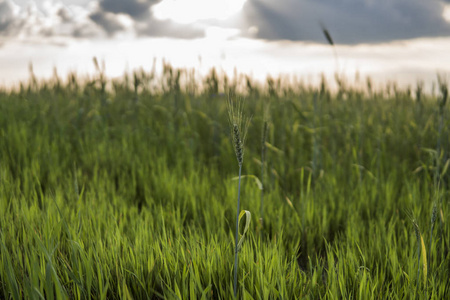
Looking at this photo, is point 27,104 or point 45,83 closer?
point 27,104

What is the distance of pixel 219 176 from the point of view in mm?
2781

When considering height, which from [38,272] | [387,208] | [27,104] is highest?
[27,104]

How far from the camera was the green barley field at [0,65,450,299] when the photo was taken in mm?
1318

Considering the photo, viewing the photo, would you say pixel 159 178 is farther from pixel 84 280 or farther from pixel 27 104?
pixel 27 104

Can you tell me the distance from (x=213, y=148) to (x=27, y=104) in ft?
8.43

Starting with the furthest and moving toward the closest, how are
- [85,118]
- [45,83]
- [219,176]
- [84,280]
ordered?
[45,83] → [85,118] → [219,176] → [84,280]

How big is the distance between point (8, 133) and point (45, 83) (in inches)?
149

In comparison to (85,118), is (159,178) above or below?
below

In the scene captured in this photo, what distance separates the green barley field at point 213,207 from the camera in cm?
132

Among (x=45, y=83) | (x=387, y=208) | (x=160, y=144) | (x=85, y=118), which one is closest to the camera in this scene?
(x=387, y=208)

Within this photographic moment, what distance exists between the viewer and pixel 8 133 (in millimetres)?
3158

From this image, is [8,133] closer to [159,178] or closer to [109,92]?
[159,178]

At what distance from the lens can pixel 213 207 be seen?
2100 millimetres

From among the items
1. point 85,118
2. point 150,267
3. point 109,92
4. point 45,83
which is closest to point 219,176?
point 150,267
